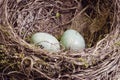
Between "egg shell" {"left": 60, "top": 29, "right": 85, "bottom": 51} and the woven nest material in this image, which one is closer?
the woven nest material

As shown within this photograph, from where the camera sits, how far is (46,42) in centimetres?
166

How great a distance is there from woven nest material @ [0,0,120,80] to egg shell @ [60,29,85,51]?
0.16ft

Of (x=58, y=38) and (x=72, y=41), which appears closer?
(x=72, y=41)

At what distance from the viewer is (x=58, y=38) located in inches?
72.1

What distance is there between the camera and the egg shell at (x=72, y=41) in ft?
5.54

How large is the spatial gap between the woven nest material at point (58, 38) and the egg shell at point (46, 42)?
4cm

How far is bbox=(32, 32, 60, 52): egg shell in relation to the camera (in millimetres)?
1652

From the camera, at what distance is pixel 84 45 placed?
1732mm

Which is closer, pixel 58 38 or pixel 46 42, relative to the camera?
pixel 46 42

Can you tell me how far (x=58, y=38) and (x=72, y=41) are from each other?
15 cm

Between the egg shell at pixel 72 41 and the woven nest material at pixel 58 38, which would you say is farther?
the egg shell at pixel 72 41

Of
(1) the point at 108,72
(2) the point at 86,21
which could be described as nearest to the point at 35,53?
(1) the point at 108,72

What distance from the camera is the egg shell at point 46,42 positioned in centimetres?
165

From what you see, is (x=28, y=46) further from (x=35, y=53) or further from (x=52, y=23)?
(x=52, y=23)
